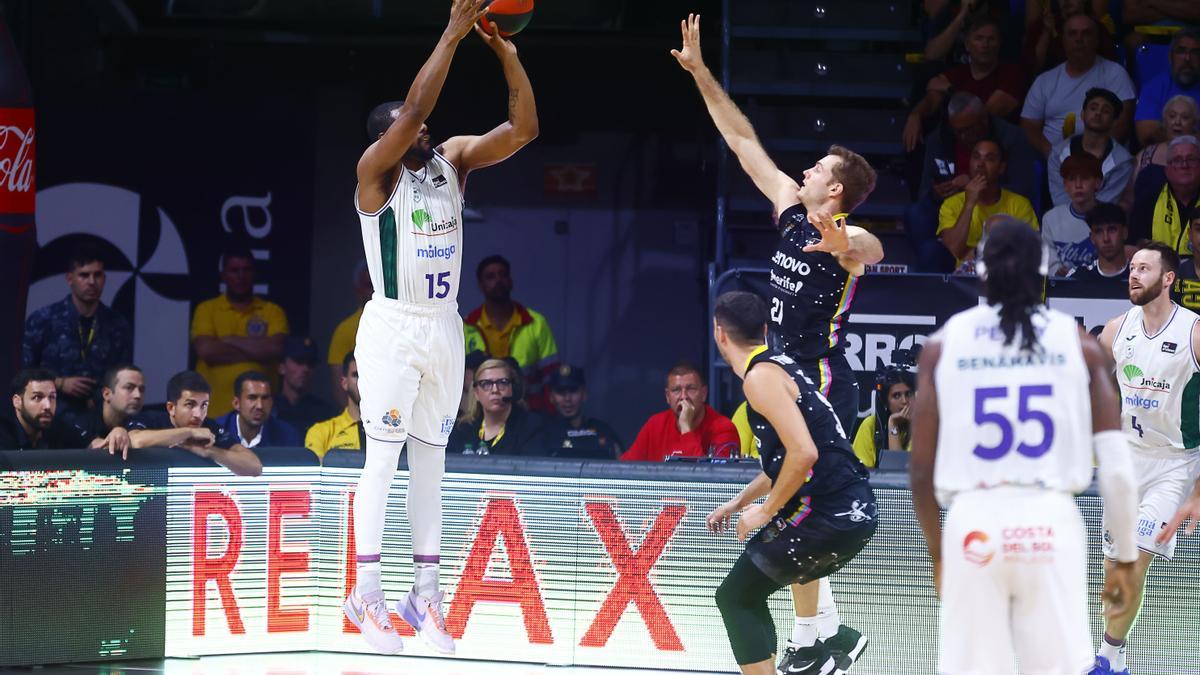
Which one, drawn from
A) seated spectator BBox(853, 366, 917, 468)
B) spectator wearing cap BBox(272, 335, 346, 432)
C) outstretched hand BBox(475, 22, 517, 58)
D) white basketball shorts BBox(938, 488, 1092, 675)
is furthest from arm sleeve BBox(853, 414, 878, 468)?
white basketball shorts BBox(938, 488, 1092, 675)

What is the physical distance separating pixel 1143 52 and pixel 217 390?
7.19 meters

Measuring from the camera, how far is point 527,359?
11539 millimetres

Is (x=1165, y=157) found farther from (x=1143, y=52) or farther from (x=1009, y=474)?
(x=1009, y=474)

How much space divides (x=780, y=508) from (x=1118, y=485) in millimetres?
1661

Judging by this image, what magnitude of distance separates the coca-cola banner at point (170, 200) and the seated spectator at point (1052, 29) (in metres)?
5.73

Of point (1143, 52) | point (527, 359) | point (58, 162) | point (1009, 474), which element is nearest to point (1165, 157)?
point (1143, 52)

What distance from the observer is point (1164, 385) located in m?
8.08

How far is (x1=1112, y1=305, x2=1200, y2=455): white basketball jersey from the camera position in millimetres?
8062

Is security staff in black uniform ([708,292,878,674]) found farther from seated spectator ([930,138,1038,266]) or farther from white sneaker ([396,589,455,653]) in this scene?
seated spectator ([930,138,1038,266])

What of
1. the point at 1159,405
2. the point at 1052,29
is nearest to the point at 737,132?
the point at 1159,405

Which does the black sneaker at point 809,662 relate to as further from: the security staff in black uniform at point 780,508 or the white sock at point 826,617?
the security staff in black uniform at point 780,508

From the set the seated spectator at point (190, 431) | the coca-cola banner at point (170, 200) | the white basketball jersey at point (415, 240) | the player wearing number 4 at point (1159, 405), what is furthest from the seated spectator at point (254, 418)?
the player wearing number 4 at point (1159, 405)

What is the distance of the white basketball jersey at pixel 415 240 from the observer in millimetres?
6590

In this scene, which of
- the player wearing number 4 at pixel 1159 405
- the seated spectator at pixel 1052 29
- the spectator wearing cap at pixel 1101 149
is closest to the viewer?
the player wearing number 4 at pixel 1159 405
